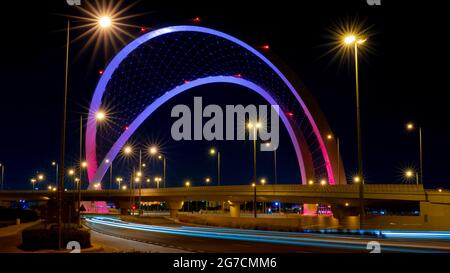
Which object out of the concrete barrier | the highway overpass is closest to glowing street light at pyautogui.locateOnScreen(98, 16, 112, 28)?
the concrete barrier

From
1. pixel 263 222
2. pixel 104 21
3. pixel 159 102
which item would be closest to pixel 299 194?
pixel 263 222

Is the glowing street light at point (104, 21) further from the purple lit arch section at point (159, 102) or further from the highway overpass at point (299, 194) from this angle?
the purple lit arch section at point (159, 102)

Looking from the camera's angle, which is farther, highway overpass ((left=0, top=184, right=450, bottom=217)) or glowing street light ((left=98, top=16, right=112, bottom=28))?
highway overpass ((left=0, top=184, right=450, bottom=217))

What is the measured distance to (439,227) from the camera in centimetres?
4078

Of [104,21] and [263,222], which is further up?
Answer: [104,21]

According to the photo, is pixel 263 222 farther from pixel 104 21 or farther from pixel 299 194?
pixel 104 21

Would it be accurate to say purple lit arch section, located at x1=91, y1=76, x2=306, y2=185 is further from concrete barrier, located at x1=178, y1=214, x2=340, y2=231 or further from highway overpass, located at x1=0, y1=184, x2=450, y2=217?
concrete barrier, located at x1=178, y1=214, x2=340, y2=231

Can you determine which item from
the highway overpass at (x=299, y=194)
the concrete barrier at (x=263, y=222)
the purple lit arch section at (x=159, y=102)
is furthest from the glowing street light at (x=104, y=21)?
the purple lit arch section at (x=159, y=102)

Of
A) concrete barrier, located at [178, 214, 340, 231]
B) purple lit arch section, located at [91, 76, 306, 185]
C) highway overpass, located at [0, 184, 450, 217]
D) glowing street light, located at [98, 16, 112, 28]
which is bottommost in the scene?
concrete barrier, located at [178, 214, 340, 231]

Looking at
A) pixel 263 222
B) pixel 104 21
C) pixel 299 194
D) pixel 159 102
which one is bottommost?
pixel 263 222

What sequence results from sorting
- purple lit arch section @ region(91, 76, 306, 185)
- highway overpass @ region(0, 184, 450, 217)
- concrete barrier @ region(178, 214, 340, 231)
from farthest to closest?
purple lit arch section @ region(91, 76, 306, 185) < highway overpass @ region(0, 184, 450, 217) < concrete barrier @ region(178, 214, 340, 231)

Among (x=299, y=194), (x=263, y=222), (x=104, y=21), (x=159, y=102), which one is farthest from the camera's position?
(x=159, y=102)
